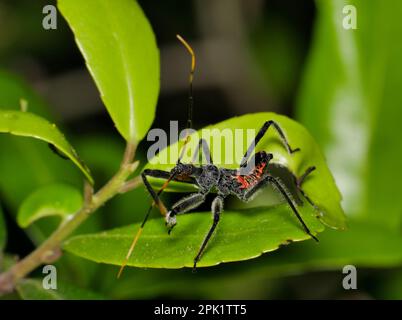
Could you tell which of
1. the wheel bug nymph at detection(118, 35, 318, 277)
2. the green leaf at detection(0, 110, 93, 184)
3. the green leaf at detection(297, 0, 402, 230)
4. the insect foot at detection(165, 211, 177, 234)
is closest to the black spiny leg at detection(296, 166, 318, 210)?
the wheel bug nymph at detection(118, 35, 318, 277)

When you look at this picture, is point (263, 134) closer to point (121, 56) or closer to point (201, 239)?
point (201, 239)

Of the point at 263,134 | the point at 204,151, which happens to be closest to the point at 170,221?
the point at 204,151

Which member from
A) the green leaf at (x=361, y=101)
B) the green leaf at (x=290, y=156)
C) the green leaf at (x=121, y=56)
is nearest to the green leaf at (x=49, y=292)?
the green leaf at (x=290, y=156)

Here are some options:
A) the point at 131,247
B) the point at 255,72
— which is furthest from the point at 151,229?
the point at 255,72

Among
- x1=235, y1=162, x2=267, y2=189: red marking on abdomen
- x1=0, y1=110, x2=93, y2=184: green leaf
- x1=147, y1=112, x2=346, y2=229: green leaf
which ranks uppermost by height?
x1=0, y1=110, x2=93, y2=184: green leaf

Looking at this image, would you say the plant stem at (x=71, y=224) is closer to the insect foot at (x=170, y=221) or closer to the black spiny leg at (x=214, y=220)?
the insect foot at (x=170, y=221)

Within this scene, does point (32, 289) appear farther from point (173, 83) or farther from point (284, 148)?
point (173, 83)

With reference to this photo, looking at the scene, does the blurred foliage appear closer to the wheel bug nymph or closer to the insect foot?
the wheel bug nymph
